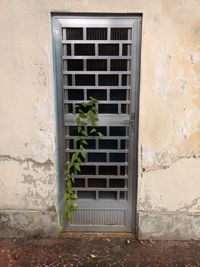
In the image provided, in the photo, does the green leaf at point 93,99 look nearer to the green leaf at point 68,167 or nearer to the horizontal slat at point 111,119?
the horizontal slat at point 111,119

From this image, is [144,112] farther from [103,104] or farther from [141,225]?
[141,225]

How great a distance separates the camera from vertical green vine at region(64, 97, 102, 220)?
261 centimetres

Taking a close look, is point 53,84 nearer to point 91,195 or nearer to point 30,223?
point 91,195

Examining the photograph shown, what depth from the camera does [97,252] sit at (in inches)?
102

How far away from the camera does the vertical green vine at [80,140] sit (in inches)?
103

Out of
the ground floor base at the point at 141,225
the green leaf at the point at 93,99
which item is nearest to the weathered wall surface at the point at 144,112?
the ground floor base at the point at 141,225

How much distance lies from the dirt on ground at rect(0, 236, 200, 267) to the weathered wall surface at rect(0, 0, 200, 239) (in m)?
0.17

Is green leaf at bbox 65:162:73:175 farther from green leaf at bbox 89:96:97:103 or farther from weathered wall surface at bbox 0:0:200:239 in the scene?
green leaf at bbox 89:96:97:103

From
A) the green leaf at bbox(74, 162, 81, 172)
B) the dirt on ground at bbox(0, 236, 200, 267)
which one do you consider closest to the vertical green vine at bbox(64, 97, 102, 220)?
the green leaf at bbox(74, 162, 81, 172)

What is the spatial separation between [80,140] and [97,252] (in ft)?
4.13

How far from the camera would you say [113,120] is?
2.64 m

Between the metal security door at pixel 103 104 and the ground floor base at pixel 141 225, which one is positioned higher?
the metal security door at pixel 103 104

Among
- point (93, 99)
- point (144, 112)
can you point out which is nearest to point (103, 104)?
point (93, 99)

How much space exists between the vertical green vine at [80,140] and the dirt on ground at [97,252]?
14.9 inches
